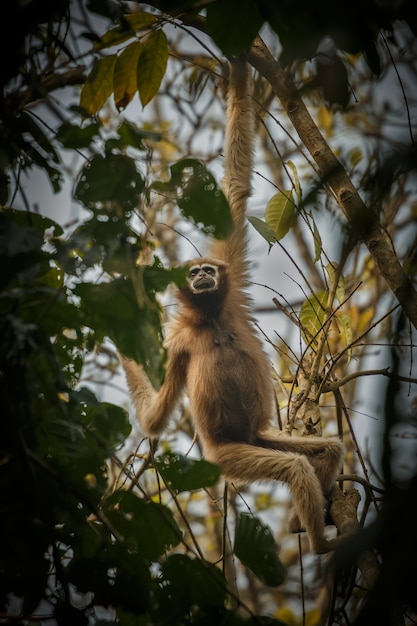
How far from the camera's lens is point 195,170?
2.65 metres

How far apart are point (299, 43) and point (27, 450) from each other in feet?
6.05

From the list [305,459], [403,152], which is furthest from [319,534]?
[403,152]

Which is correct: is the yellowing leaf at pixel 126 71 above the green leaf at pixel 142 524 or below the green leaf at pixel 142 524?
above

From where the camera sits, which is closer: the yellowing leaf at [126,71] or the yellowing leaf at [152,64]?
the yellowing leaf at [152,64]

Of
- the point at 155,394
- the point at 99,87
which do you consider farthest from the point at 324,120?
the point at 99,87

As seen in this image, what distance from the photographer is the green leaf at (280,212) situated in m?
4.84

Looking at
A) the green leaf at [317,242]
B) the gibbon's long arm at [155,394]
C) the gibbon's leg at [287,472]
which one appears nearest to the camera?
the green leaf at [317,242]

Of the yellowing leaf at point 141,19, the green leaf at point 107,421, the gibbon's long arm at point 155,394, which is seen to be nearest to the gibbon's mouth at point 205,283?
the gibbon's long arm at point 155,394

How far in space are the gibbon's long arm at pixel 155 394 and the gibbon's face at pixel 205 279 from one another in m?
0.87

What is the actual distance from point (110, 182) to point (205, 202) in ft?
1.42

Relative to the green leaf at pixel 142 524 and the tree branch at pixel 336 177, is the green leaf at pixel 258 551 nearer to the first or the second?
the green leaf at pixel 142 524

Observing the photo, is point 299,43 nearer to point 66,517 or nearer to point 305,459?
point 66,517

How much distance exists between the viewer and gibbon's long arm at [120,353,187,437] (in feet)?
21.5

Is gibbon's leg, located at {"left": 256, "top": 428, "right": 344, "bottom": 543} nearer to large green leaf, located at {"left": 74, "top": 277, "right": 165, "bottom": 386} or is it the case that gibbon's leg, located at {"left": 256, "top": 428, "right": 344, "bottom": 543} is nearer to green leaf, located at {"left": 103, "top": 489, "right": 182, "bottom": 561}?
green leaf, located at {"left": 103, "top": 489, "right": 182, "bottom": 561}
